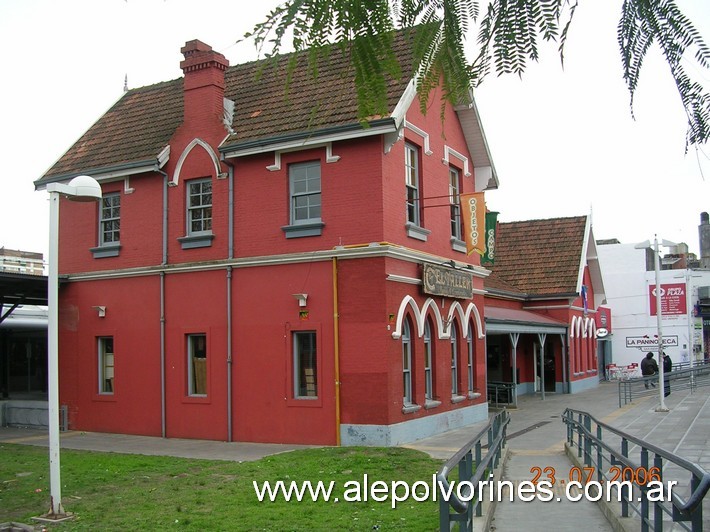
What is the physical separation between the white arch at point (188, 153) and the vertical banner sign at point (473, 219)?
6.40 m

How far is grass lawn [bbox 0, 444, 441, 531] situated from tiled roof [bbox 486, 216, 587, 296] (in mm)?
20269

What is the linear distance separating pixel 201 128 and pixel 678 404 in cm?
1803

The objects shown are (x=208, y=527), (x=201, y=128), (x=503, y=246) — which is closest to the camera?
(x=208, y=527)

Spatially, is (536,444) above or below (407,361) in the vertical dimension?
below

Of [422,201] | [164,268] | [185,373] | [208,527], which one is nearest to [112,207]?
[164,268]

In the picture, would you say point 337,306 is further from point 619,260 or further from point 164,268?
point 619,260

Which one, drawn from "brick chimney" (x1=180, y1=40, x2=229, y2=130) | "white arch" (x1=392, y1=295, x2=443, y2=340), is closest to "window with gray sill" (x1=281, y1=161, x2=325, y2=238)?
"white arch" (x1=392, y1=295, x2=443, y2=340)

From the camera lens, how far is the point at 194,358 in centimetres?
1973

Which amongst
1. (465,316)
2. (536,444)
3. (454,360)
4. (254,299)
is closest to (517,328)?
(465,316)

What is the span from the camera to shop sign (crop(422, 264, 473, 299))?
1905 centimetres

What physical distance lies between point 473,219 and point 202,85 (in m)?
7.87

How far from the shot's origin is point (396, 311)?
57.8ft

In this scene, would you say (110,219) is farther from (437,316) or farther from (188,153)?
(437,316)

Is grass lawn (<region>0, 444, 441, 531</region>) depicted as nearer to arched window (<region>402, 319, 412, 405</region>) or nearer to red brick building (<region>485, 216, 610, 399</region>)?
arched window (<region>402, 319, 412, 405</region>)
